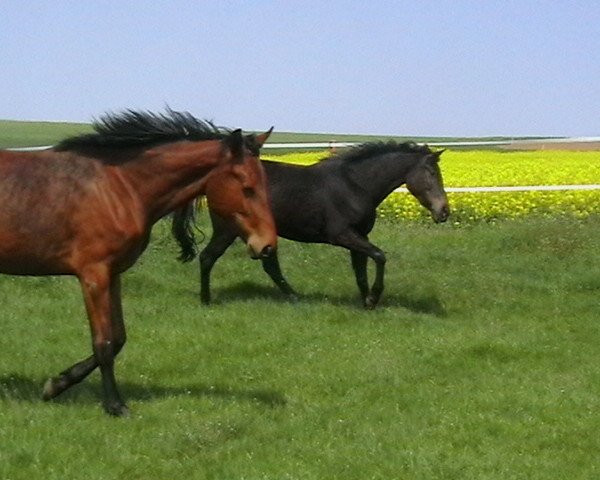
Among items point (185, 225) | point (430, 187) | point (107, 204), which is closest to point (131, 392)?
point (185, 225)

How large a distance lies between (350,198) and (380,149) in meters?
0.74

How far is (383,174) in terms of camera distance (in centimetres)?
1257

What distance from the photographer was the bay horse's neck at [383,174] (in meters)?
12.5

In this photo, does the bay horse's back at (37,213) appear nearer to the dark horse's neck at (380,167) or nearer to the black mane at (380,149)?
the dark horse's neck at (380,167)

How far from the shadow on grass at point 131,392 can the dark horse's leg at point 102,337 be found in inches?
7.8

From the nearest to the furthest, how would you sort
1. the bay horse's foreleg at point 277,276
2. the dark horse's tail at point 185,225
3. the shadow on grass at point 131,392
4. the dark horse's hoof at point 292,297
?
the shadow on grass at point 131,392 → the dark horse's tail at point 185,225 → the dark horse's hoof at point 292,297 → the bay horse's foreleg at point 277,276

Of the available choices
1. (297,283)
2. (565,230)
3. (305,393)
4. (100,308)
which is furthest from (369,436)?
(565,230)

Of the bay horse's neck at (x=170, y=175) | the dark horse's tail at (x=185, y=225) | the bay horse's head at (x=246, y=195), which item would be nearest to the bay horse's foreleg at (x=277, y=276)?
the dark horse's tail at (x=185, y=225)

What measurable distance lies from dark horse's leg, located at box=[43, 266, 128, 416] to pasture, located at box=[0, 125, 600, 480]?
0.15 m

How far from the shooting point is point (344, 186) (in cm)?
1262

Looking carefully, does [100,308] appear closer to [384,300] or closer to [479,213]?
[384,300]

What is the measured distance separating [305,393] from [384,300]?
489 centimetres

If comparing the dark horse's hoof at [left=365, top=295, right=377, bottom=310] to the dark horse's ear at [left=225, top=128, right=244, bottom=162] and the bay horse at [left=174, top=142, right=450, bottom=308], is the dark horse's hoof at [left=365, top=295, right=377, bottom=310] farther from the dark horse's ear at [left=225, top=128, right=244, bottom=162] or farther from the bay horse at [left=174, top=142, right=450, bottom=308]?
the dark horse's ear at [left=225, top=128, right=244, bottom=162]

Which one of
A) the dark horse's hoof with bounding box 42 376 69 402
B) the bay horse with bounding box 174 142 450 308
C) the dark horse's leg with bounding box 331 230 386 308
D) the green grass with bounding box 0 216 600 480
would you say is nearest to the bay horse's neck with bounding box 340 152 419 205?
the bay horse with bounding box 174 142 450 308
